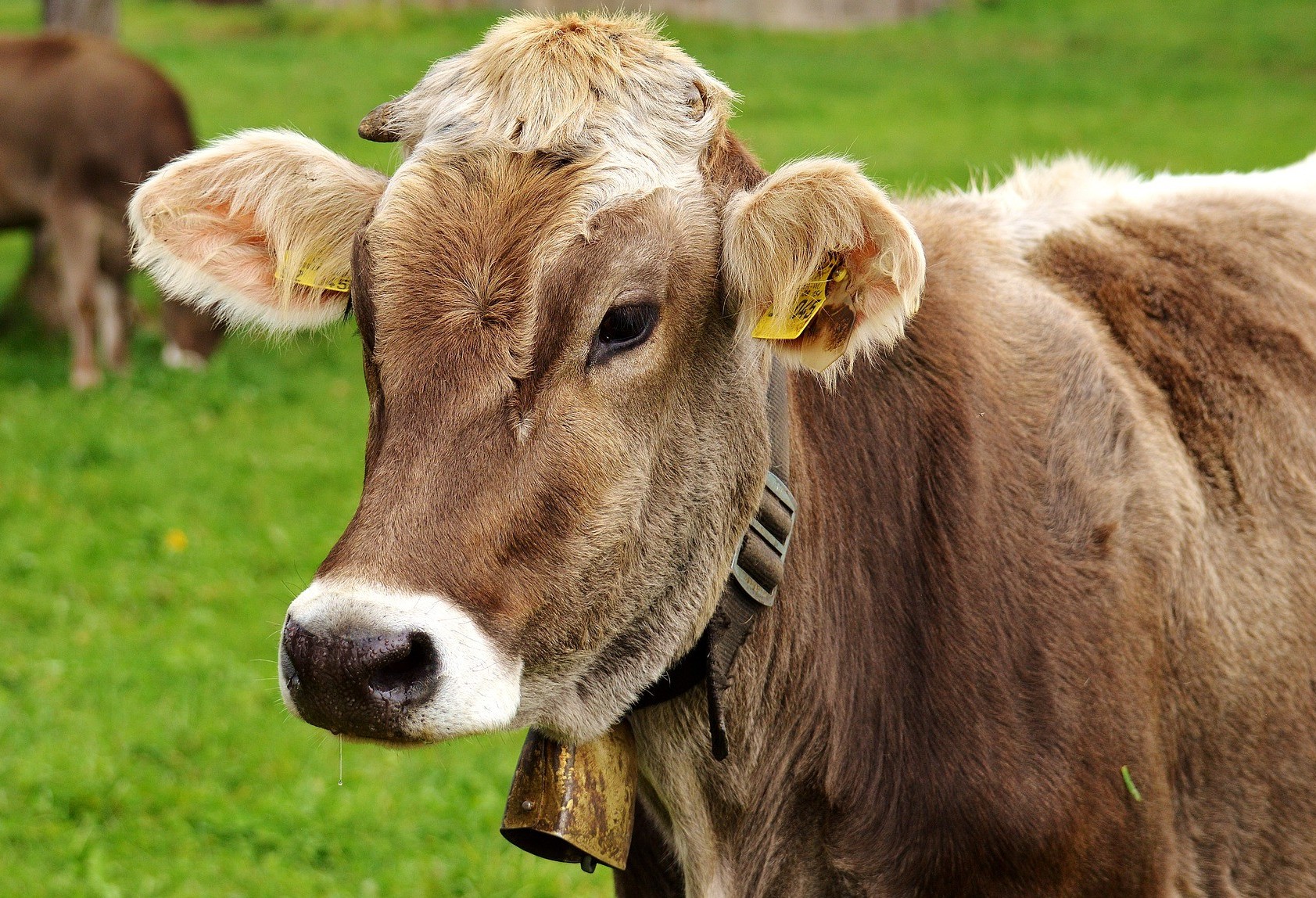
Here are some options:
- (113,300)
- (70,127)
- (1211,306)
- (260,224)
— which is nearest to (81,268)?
(113,300)

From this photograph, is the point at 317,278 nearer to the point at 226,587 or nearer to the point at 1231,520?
the point at 1231,520

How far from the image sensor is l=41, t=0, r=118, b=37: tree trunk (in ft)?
39.6

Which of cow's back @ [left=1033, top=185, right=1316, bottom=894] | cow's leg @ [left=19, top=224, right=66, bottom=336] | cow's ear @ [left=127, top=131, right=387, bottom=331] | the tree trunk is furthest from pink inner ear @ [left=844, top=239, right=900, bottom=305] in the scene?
the tree trunk

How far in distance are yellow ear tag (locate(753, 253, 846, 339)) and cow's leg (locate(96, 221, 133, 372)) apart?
8513mm

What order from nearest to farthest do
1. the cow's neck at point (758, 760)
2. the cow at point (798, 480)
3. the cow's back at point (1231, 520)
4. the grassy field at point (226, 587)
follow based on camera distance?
the cow at point (798, 480)
the cow's neck at point (758, 760)
the cow's back at point (1231, 520)
the grassy field at point (226, 587)

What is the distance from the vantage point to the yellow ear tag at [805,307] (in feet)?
8.34

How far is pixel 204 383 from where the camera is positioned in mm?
9602

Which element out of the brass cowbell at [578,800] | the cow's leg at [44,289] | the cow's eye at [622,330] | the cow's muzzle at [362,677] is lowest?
the cow's leg at [44,289]

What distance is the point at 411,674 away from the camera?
2.19 meters

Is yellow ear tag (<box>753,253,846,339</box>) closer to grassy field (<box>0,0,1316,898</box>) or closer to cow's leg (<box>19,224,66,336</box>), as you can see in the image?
grassy field (<box>0,0,1316,898</box>)

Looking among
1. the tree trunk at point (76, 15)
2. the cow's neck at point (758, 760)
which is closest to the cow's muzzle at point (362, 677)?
the cow's neck at point (758, 760)

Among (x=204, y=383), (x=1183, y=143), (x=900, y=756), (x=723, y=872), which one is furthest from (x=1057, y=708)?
(x=1183, y=143)

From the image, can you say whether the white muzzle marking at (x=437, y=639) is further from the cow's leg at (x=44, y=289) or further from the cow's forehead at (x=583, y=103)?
the cow's leg at (x=44, y=289)

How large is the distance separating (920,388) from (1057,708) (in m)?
0.69
